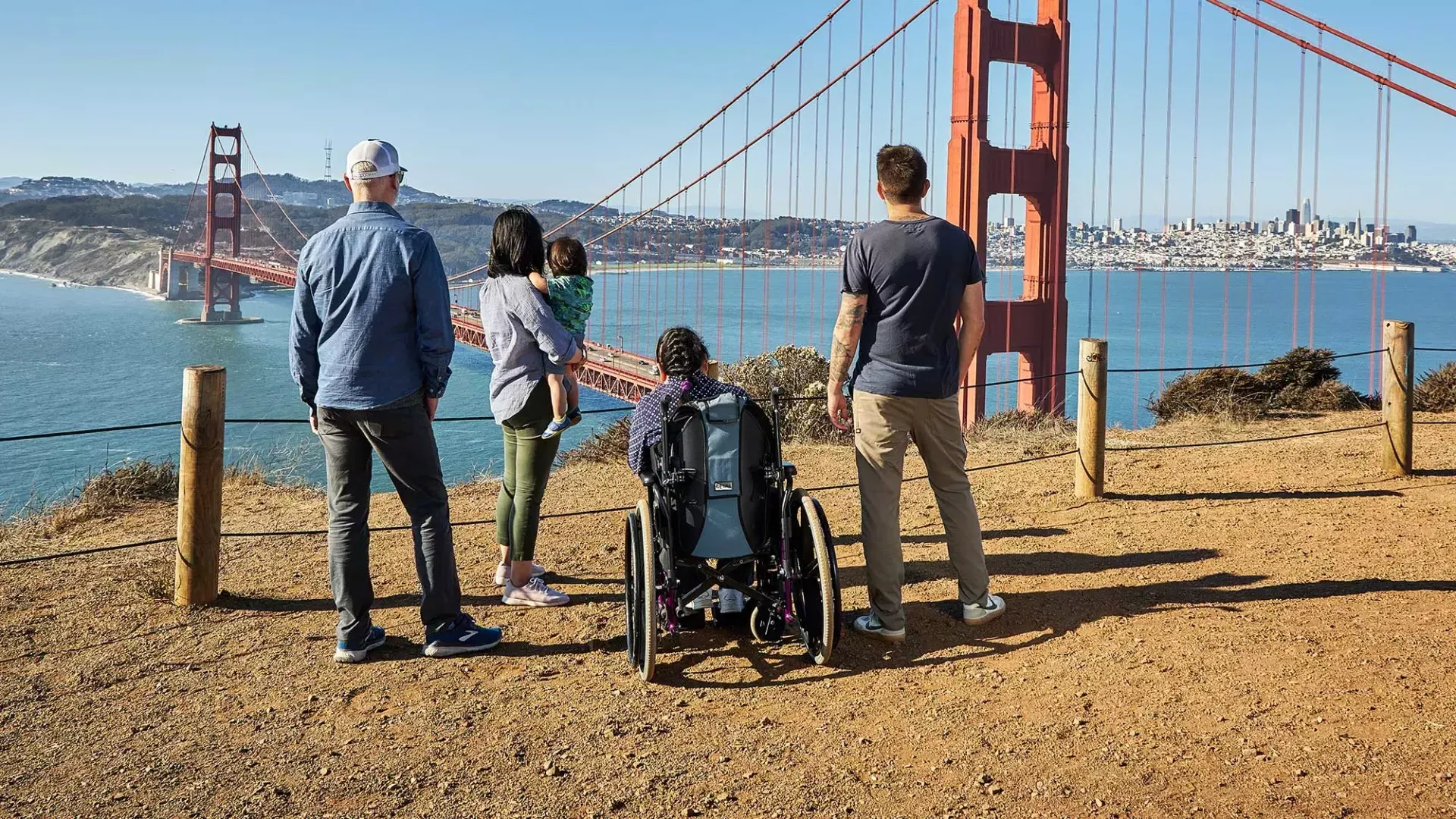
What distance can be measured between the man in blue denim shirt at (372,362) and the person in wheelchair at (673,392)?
0.56 metres

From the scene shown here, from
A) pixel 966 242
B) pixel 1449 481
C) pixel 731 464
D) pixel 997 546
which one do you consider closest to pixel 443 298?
pixel 731 464

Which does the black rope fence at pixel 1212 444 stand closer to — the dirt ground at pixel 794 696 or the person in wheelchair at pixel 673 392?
the dirt ground at pixel 794 696

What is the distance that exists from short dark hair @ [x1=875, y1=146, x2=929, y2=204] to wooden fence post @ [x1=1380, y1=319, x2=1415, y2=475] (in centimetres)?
389

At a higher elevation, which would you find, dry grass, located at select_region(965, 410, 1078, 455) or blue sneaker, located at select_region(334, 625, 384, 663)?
dry grass, located at select_region(965, 410, 1078, 455)

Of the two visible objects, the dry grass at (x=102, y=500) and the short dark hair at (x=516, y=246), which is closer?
the short dark hair at (x=516, y=246)

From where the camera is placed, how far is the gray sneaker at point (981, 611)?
12.4 feet

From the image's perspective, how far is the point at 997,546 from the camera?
4914 mm

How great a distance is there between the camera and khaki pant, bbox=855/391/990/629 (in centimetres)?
354

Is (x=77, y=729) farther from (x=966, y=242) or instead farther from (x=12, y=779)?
(x=966, y=242)

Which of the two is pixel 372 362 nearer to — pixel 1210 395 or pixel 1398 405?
pixel 1398 405

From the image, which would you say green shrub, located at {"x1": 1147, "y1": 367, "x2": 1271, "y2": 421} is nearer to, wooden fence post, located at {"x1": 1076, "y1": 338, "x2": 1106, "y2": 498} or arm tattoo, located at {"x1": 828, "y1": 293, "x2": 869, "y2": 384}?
wooden fence post, located at {"x1": 1076, "y1": 338, "x2": 1106, "y2": 498}

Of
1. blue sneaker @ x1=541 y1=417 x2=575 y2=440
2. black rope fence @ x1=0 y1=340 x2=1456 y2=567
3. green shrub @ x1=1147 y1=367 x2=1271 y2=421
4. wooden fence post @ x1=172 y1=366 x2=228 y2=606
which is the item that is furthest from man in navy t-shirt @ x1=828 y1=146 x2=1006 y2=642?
green shrub @ x1=1147 y1=367 x2=1271 y2=421

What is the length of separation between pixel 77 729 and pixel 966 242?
8.94 ft

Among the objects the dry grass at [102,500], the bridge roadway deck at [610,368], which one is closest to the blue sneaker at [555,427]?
the dry grass at [102,500]
